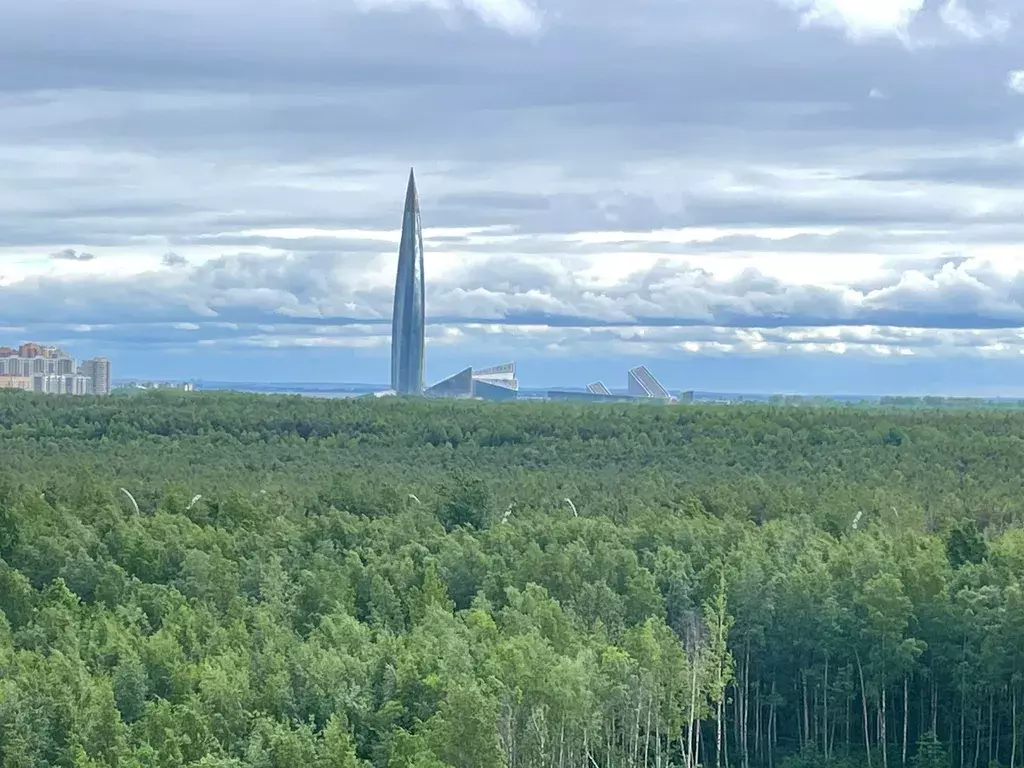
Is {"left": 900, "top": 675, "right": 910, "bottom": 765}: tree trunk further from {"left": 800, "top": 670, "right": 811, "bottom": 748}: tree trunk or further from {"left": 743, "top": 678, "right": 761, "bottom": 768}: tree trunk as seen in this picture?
{"left": 743, "top": 678, "right": 761, "bottom": 768}: tree trunk

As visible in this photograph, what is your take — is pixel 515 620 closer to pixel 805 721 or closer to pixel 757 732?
pixel 757 732

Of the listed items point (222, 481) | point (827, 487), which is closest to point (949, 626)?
point (827, 487)

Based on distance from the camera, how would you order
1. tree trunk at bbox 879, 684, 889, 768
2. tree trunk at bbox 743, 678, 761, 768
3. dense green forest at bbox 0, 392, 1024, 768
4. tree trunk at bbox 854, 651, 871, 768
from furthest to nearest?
tree trunk at bbox 743, 678, 761, 768 < tree trunk at bbox 854, 651, 871, 768 < tree trunk at bbox 879, 684, 889, 768 < dense green forest at bbox 0, 392, 1024, 768

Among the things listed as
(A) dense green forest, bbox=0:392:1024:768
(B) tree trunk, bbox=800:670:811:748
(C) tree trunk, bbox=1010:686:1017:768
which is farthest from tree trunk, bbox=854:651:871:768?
(C) tree trunk, bbox=1010:686:1017:768

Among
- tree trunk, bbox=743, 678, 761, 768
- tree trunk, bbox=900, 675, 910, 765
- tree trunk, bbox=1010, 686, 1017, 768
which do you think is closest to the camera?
tree trunk, bbox=1010, 686, 1017, 768

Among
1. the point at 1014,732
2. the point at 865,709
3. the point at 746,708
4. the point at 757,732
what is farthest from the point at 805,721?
the point at 1014,732

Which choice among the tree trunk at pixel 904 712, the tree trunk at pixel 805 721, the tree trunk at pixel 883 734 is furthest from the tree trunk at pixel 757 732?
the tree trunk at pixel 904 712

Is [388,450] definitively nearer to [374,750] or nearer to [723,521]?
[723,521]

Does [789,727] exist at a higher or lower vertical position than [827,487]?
lower
